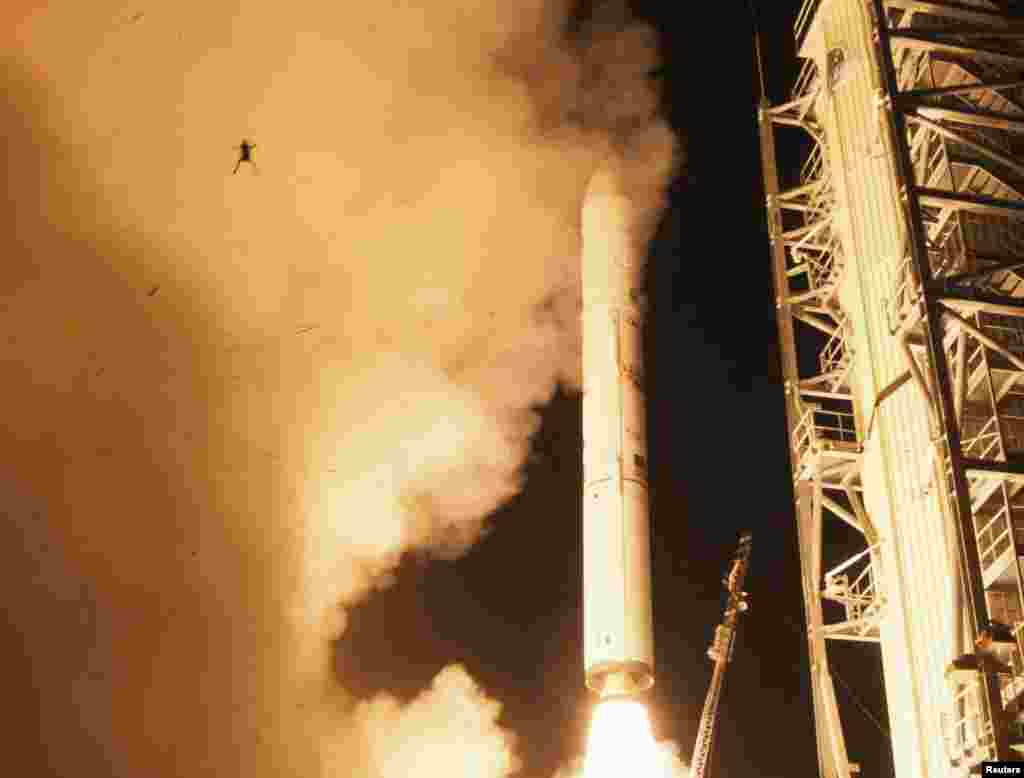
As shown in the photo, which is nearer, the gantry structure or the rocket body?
the gantry structure

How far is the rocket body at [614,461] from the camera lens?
19672 mm

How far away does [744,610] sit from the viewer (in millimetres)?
32750

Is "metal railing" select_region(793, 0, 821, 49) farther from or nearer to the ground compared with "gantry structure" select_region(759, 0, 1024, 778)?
farther from the ground

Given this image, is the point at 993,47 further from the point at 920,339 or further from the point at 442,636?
the point at 442,636

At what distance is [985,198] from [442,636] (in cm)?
1624

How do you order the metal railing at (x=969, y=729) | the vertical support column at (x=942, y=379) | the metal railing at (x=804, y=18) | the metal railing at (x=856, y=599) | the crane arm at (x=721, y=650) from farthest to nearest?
the crane arm at (x=721, y=650), the metal railing at (x=804, y=18), the metal railing at (x=856, y=599), the metal railing at (x=969, y=729), the vertical support column at (x=942, y=379)

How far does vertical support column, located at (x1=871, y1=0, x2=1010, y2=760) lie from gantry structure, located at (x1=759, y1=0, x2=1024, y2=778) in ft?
0.09

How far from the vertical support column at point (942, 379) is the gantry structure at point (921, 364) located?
0.03m

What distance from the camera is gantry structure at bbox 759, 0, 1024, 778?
18.1 metres

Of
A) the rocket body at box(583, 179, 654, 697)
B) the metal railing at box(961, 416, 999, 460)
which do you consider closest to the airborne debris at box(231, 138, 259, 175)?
the rocket body at box(583, 179, 654, 697)

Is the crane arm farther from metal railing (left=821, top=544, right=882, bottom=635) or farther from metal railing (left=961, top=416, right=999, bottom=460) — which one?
metal railing (left=961, top=416, right=999, bottom=460)

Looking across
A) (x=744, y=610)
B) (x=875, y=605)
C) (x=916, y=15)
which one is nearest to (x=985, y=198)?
(x=916, y=15)

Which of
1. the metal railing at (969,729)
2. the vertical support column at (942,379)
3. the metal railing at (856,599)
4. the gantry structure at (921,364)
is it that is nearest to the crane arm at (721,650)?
the gantry structure at (921,364)

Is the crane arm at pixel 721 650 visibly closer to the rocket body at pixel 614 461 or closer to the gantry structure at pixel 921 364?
the gantry structure at pixel 921 364
